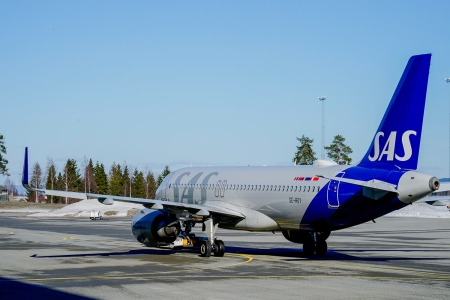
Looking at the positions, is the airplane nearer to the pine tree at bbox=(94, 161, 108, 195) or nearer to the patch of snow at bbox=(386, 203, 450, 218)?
the patch of snow at bbox=(386, 203, 450, 218)

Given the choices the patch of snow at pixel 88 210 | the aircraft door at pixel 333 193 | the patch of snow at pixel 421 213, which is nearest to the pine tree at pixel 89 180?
the patch of snow at pixel 88 210

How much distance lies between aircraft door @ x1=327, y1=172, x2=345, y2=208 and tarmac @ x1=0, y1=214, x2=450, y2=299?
7.44ft

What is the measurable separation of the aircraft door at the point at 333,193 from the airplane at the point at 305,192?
0.04 meters

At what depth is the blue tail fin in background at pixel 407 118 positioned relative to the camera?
23.4 m

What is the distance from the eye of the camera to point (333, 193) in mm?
25188

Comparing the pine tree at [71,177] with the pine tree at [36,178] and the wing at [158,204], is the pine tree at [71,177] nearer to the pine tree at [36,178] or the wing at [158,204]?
the pine tree at [36,178]

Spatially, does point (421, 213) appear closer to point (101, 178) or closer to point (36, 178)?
point (101, 178)

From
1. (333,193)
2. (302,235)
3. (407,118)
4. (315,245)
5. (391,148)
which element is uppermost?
(407,118)

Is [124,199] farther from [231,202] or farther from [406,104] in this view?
[406,104]

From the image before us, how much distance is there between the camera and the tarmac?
17.2 meters

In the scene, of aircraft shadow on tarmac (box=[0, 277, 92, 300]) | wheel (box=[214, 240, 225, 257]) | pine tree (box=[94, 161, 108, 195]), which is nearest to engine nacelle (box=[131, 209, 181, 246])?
wheel (box=[214, 240, 225, 257])

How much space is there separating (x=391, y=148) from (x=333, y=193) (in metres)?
2.84

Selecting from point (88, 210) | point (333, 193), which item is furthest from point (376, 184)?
point (88, 210)

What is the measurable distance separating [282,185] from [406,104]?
6843 millimetres
